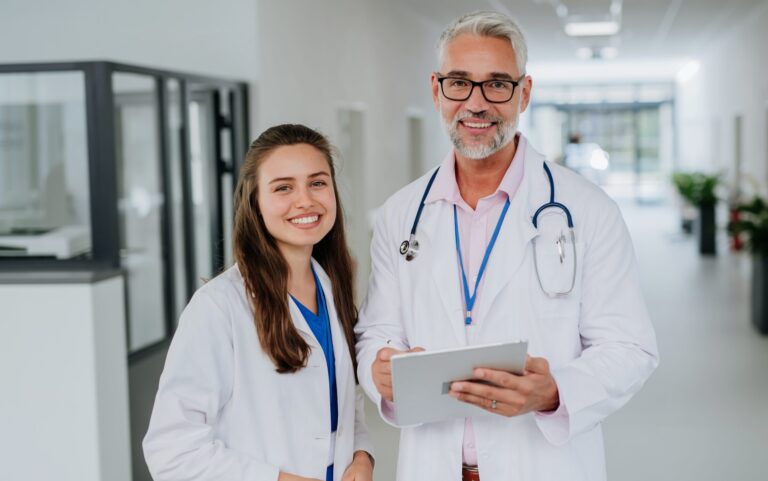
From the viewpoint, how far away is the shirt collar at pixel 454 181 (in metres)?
2.12

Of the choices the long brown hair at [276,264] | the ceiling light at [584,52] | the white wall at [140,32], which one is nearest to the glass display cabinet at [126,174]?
the white wall at [140,32]

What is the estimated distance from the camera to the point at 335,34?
774 cm

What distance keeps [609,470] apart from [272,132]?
132 inches

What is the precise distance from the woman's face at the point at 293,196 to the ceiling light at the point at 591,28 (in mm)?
11993

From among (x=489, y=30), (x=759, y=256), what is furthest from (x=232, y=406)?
(x=759, y=256)

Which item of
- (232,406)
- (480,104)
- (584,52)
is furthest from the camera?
(584,52)

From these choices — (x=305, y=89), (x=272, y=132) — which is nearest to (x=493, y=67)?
(x=272, y=132)

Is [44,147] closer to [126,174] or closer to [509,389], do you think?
[126,174]

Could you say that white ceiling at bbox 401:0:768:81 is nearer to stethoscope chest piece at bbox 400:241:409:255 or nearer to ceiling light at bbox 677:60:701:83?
ceiling light at bbox 677:60:701:83

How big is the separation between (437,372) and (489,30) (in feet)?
2.71

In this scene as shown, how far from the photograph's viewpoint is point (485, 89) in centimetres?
206

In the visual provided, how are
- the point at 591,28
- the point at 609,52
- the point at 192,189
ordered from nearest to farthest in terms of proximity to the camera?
the point at 192,189
the point at 591,28
the point at 609,52

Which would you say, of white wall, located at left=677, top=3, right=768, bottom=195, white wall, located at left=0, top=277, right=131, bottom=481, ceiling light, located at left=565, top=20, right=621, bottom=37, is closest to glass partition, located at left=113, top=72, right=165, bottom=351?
white wall, located at left=0, top=277, right=131, bottom=481

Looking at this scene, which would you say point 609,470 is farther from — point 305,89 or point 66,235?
point 305,89
